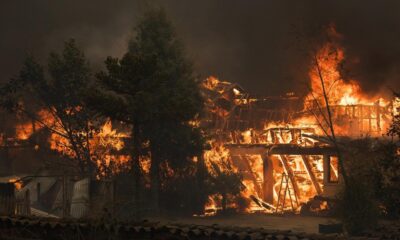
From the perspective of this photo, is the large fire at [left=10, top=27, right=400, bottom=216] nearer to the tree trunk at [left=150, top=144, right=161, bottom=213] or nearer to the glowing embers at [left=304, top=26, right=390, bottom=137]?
the glowing embers at [left=304, top=26, right=390, bottom=137]

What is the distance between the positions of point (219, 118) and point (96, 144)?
9.95 metres

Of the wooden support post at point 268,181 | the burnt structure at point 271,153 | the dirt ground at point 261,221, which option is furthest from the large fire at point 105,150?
the wooden support post at point 268,181

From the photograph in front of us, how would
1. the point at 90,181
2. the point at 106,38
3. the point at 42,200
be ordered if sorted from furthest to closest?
the point at 106,38 < the point at 42,200 < the point at 90,181

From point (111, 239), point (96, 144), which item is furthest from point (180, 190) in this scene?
point (111, 239)

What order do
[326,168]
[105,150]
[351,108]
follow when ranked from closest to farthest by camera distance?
[326,168] < [105,150] < [351,108]

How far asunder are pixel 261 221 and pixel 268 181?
630cm

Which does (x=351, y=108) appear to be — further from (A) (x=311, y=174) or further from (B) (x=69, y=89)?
(B) (x=69, y=89)

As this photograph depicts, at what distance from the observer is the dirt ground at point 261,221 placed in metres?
27.1

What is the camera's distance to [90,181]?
25.5m

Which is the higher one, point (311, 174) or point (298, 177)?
point (311, 174)

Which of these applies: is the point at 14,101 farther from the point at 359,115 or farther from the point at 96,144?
the point at 359,115

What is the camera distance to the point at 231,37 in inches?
2324

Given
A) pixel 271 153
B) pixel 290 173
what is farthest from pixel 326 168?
pixel 290 173

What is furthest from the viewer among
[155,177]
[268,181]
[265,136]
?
[265,136]
